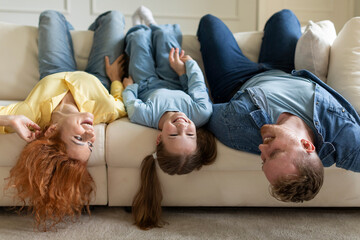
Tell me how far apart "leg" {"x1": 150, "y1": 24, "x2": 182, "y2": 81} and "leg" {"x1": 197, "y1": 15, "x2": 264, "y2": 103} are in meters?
0.18

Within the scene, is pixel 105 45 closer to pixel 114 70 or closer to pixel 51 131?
pixel 114 70

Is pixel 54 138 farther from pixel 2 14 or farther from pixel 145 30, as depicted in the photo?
pixel 2 14

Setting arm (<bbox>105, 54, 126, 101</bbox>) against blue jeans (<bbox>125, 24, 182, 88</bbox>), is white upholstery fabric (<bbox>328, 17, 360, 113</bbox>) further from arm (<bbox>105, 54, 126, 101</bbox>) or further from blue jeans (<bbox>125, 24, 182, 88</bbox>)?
arm (<bbox>105, 54, 126, 101</bbox>)

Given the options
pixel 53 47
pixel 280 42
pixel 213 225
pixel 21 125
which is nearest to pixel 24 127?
pixel 21 125

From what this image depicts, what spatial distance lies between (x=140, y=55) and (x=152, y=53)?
0.41 feet

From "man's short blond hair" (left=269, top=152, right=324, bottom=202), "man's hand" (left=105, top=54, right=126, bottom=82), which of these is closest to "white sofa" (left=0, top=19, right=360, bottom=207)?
"man's short blond hair" (left=269, top=152, right=324, bottom=202)

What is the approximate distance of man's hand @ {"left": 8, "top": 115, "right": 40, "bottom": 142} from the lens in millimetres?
1561

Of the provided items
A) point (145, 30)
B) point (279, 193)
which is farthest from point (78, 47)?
point (279, 193)

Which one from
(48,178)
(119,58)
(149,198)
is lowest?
(149,198)

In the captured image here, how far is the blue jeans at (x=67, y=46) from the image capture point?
2.25m

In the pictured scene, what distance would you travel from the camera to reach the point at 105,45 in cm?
232

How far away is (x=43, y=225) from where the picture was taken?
5.24 ft

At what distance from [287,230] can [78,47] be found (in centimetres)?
167

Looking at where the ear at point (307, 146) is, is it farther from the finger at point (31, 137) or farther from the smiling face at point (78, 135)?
→ the finger at point (31, 137)
